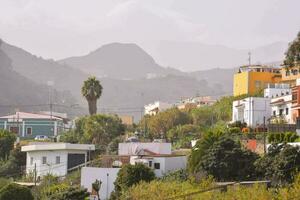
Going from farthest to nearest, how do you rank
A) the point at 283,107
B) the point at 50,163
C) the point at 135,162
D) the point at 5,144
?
the point at 5,144
the point at 283,107
the point at 50,163
the point at 135,162

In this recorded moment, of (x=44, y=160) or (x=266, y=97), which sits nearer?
(x=44, y=160)

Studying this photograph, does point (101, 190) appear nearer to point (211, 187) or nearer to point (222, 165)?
point (222, 165)

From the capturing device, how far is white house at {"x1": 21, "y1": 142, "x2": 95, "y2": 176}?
60188 mm

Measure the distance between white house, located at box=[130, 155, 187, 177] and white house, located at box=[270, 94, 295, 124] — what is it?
13.7m

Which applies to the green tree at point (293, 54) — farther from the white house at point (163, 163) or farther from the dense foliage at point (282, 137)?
the white house at point (163, 163)

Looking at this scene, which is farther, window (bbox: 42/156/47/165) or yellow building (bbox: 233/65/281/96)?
yellow building (bbox: 233/65/281/96)

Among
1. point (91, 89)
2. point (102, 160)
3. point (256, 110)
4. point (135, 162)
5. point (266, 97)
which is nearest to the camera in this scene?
point (135, 162)

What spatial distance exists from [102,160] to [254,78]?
37.6 m

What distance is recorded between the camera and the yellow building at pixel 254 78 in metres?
87.2

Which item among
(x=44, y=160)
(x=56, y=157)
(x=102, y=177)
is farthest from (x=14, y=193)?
(x=44, y=160)

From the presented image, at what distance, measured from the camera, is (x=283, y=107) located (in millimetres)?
64188

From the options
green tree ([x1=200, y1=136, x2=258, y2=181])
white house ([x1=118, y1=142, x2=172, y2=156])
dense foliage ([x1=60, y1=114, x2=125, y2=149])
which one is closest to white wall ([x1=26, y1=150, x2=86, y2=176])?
white house ([x1=118, y1=142, x2=172, y2=156])

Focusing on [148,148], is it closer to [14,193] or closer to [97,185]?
[97,185]

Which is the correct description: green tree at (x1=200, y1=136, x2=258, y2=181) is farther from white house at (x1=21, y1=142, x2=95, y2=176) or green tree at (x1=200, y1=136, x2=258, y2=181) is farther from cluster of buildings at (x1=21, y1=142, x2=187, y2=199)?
white house at (x1=21, y1=142, x2=95, y2=176)
